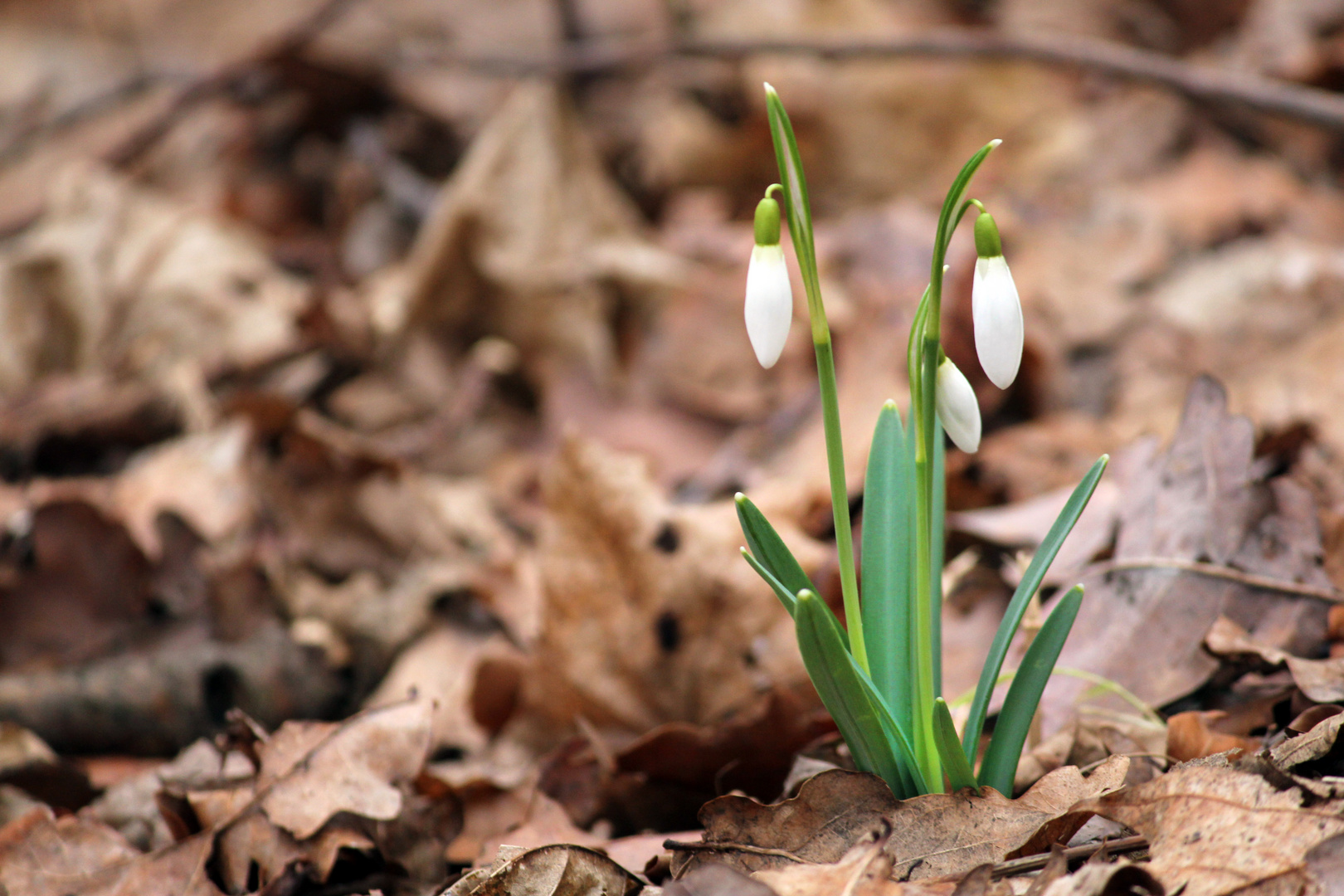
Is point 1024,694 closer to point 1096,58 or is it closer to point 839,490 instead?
point 839,490

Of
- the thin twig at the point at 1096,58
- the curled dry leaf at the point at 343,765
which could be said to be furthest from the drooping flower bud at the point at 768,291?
the thin twig at the point at 1096,58

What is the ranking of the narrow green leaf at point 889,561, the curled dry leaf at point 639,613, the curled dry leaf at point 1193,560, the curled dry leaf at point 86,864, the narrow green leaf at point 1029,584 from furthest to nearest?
the curled dry leaf at point 639,613 → the curled dry leaf at point 1193,560 → the curled dry leaf at point 86,864 → the narrow green leaf at point 889,561 → the narrow green leaf at point 1029,584

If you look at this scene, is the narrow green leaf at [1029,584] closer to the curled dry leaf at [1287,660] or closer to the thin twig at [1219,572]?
the curled dry leaf at [1287,660]

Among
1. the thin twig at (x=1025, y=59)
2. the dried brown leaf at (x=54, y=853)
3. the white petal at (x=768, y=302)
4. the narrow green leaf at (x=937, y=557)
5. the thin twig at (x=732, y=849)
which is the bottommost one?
the dried brown leaf at (x=54, y=853)

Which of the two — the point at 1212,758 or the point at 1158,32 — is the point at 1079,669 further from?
the point at 1158,32

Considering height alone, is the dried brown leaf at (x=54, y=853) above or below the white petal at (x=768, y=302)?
below

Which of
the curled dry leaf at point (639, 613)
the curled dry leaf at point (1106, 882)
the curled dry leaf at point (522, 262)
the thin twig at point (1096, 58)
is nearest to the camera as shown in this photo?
the curled dry leaf at point (1106, 882)

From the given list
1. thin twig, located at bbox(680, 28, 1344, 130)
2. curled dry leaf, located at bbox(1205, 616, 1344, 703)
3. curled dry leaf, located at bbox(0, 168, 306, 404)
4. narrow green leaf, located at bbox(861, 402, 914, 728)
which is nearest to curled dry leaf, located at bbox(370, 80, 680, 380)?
curled dry leaf, located at bbox(0, 168, 306, 404)

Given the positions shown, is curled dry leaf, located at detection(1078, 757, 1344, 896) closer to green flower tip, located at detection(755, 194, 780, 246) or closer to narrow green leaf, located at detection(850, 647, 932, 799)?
narrow green leaf, located at detection(850, 647, 932, 799)

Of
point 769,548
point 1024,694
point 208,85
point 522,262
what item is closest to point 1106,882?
point 1024,694
